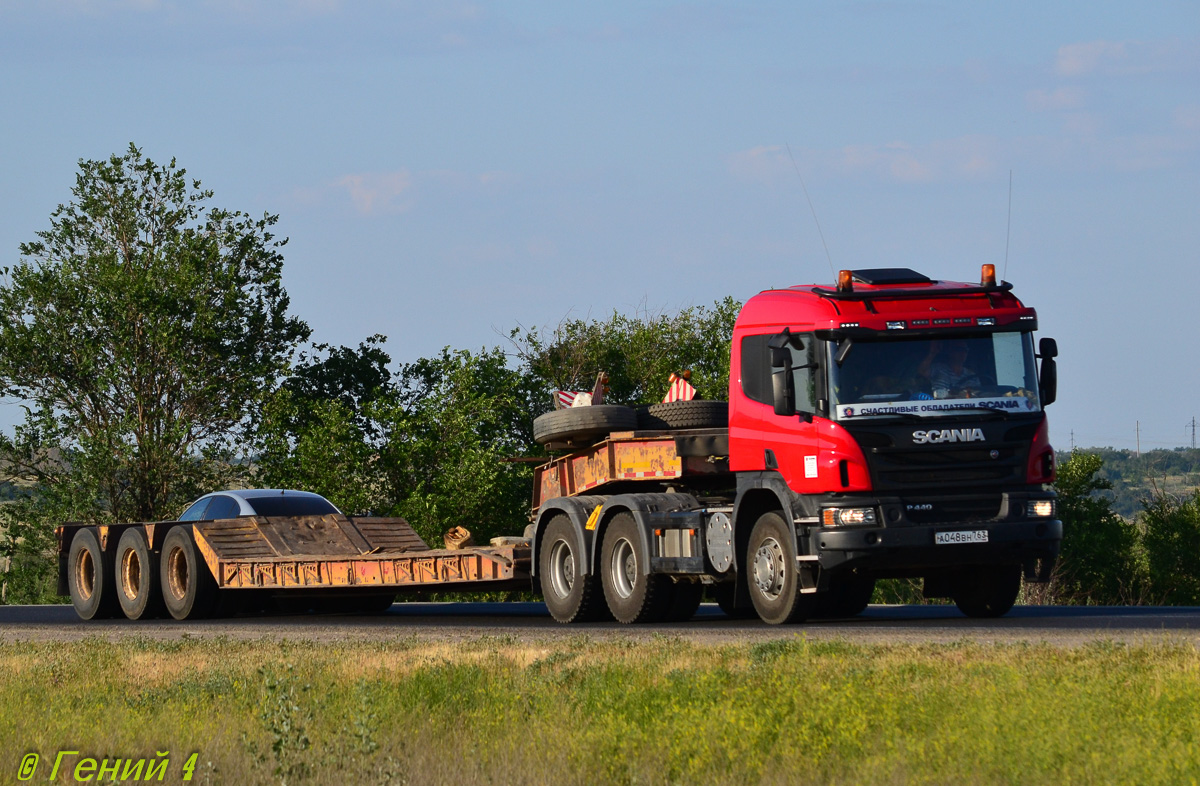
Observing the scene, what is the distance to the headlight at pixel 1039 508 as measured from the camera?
571 inches

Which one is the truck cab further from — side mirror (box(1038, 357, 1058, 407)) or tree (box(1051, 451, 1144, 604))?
tree (box(1051, 451, 1144, 604))

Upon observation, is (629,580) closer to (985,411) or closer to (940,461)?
(940,461)

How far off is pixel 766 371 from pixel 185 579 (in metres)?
9.41

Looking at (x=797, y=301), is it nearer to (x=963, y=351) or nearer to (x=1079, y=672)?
(x=963, y=351)

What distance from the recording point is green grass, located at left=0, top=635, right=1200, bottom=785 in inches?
267

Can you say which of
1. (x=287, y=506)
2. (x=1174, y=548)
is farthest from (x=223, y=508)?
(x=1174, y=548)

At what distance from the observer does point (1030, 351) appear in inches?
579

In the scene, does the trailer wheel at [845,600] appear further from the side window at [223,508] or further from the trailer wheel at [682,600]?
the side window at [223,508]

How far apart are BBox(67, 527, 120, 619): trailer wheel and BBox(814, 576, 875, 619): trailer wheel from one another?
33.5 feet

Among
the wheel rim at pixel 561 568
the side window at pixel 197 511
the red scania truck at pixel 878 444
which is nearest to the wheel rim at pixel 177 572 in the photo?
the side window at pixel 197 511

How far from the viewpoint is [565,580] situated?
57.4ft

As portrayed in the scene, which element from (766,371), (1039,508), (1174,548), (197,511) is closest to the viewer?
(1039,508)

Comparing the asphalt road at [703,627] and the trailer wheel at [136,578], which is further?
the trailer wheel at [136,578]

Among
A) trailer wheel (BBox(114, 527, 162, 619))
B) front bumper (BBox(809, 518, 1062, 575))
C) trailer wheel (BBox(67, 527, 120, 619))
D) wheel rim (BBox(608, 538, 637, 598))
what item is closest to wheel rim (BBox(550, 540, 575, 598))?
wheel rim (BBox(608, 538, 637, 598))
